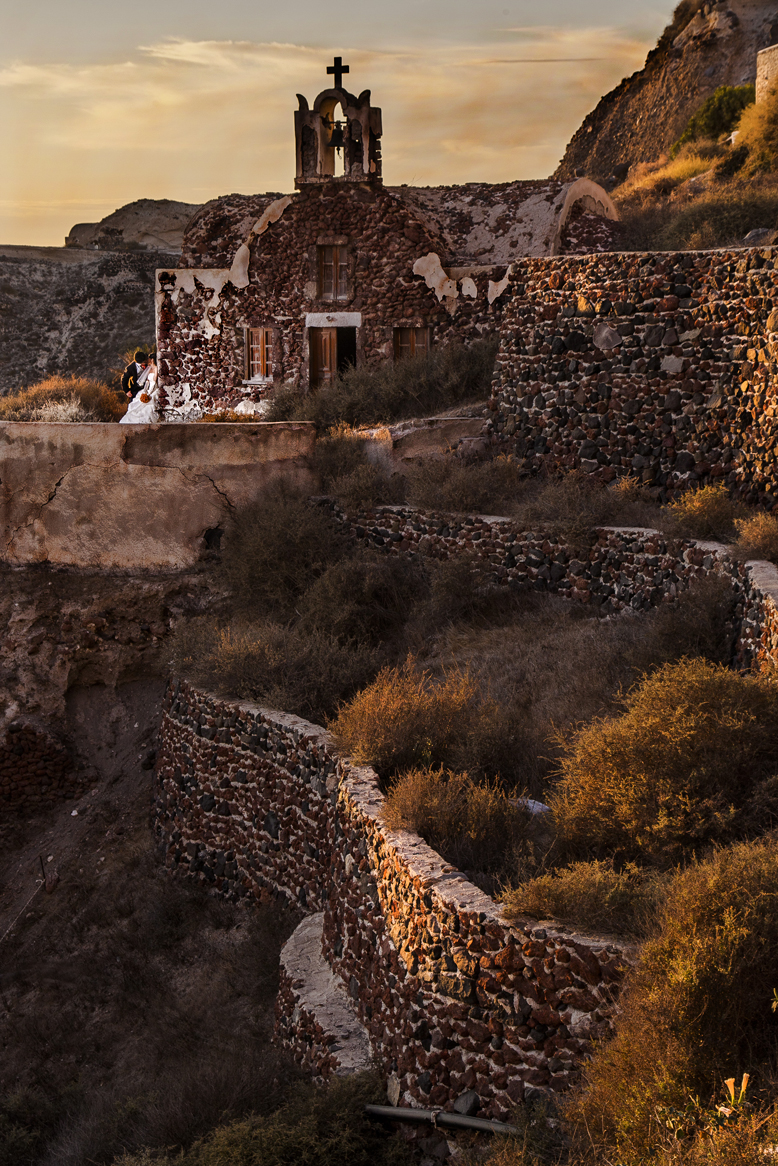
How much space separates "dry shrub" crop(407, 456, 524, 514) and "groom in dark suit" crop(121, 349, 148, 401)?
23.5 ft

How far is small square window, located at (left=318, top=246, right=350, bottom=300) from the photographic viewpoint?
18891 mm

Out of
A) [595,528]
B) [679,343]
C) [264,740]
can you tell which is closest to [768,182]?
[679,343]

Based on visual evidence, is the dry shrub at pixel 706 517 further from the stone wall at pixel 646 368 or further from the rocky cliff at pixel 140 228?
the rocky cliff at pixel 140 228

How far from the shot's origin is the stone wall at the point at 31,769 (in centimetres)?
1309

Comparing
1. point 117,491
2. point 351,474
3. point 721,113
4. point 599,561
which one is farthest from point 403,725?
point 721,113

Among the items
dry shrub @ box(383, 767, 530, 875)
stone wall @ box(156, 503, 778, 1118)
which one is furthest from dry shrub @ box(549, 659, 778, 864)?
stone wall @ box(156, 503, 778, 1118)

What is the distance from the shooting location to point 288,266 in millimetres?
19000

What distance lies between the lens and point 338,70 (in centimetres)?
1906

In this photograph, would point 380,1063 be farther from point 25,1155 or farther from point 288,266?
point 288,266

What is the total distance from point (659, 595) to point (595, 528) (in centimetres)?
140

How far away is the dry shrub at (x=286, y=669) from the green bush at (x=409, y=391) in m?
5.60

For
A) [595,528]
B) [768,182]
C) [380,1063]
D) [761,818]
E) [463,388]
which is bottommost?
[380,1063]

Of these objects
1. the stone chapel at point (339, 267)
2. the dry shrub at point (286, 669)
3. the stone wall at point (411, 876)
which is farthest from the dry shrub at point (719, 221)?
the dry shrub at point (286, 669)

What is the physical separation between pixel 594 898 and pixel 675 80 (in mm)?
36859
